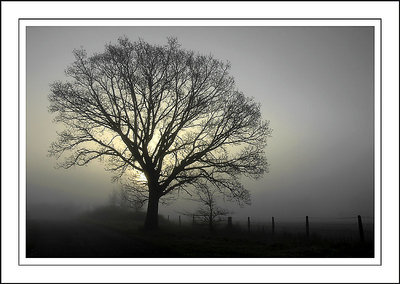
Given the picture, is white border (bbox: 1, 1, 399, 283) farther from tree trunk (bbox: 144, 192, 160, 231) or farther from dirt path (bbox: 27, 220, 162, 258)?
tree trunk (bbox: 144, 192, 160, 231)

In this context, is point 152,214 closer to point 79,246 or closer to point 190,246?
point 190,246

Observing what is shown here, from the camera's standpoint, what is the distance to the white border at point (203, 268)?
1150 centimetres

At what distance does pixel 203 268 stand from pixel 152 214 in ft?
24.2

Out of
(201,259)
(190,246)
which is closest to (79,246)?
(190,246)

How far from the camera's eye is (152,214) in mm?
18625

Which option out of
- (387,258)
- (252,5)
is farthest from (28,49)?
(387,258)

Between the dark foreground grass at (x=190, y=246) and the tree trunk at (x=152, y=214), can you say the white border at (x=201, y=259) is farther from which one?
the tree trunk at (x=152, y=214)

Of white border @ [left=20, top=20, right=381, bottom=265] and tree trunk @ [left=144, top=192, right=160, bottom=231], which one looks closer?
white border @ [left=20, top=20, right=381, bottom=265]

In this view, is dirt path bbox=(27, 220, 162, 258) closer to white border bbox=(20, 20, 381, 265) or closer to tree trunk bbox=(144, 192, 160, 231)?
white border bbox=(20, 20, 381, 265)

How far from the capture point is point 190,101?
19031 millimetres

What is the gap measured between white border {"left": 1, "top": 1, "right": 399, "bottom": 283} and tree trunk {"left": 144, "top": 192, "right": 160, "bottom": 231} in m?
6.71

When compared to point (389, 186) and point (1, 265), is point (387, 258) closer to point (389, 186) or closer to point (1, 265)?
point (389, 186)

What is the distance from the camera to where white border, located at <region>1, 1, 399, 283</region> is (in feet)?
37.7

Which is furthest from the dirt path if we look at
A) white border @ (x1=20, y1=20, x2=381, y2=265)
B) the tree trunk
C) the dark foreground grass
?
the tree trunk
